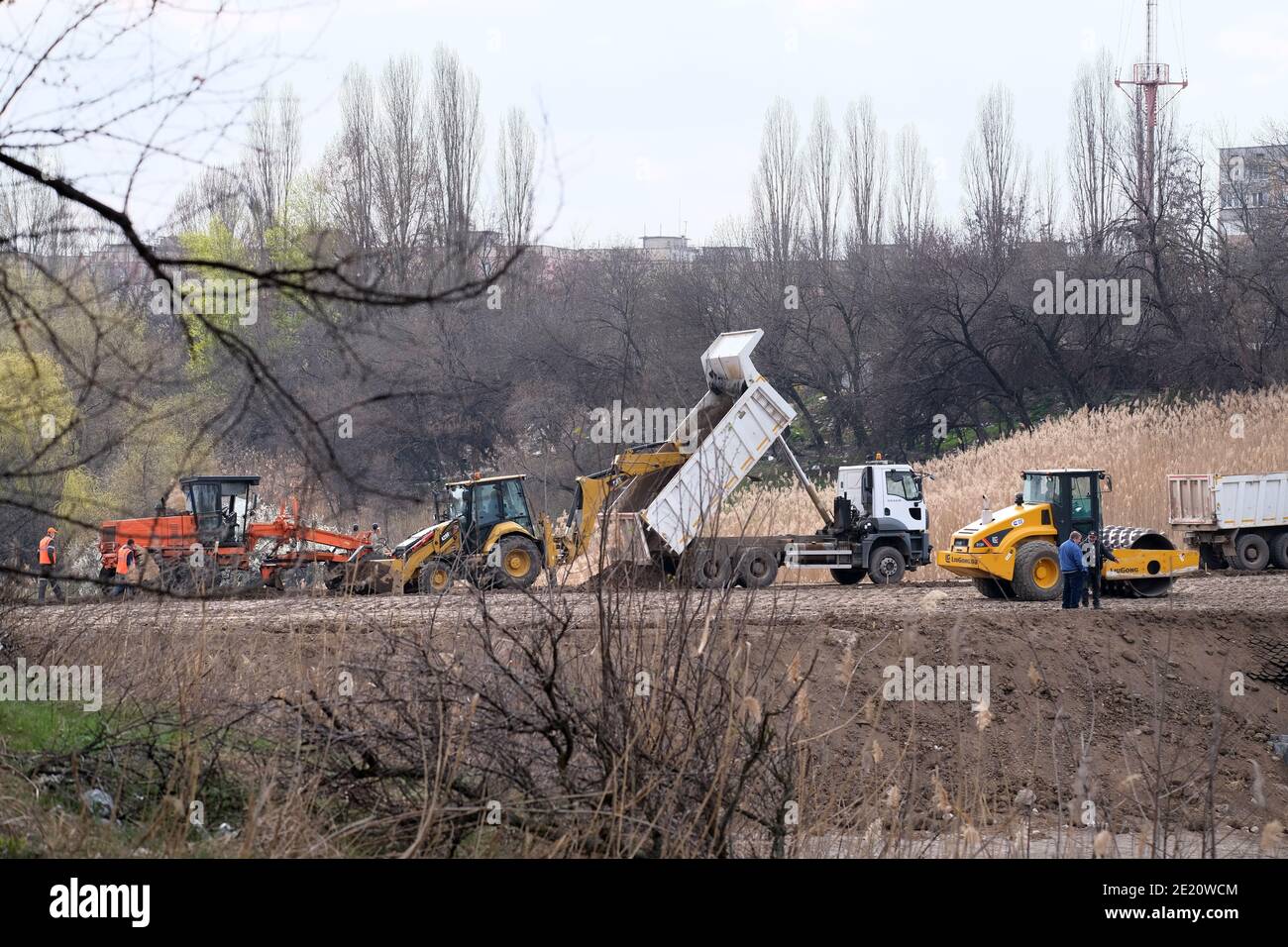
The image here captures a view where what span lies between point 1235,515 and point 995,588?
6.86 metres

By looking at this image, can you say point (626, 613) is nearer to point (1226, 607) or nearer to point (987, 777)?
point (987, 777)

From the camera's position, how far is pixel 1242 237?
47.6 metres

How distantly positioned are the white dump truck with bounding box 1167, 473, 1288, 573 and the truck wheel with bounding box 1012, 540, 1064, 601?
582cm

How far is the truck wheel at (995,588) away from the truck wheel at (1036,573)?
217 millimetres

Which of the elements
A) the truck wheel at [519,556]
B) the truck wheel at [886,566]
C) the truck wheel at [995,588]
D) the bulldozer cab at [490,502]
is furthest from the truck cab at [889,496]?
the bulldozer cab at [490,502]

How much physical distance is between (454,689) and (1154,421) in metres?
30.9

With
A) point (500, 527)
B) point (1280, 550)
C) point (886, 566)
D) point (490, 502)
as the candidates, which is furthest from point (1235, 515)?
point (490, 502)

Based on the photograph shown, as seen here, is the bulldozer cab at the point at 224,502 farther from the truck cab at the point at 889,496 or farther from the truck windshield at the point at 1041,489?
the truck windshield at the point at 1041,489

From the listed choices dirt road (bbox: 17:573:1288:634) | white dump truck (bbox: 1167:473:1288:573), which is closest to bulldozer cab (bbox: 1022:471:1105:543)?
dirt road (bbox: 17:573:1288:634)

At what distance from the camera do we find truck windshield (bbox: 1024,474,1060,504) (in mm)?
20688

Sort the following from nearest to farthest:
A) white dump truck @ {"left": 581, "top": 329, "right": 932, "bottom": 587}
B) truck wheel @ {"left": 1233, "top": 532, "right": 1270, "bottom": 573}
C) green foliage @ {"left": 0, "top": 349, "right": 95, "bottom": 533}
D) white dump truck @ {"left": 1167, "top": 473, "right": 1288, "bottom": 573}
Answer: green foliage @ {"left": 0, "top": 349, "right": 95, "bottom": 533} < white dump truck @ {"left": 581, "top": 329, "right": 932, "bottom": 587} < white dump truck @ {"left": 1167, "top": 473, "right": 1288, "bottom": 573} < truck wheel @ {"left": 1233, "top": 532, "right": 1270, "bottom": 573}

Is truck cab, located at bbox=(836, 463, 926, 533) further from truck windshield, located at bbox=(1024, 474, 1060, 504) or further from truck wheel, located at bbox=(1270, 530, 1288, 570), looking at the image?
truck wheel, located at bbox=(1270, 530, 1288, 570)

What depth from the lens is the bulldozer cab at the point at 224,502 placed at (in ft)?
78.6

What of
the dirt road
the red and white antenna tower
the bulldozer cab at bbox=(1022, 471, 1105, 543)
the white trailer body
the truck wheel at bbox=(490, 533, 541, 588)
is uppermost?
the red and white antenna tower
